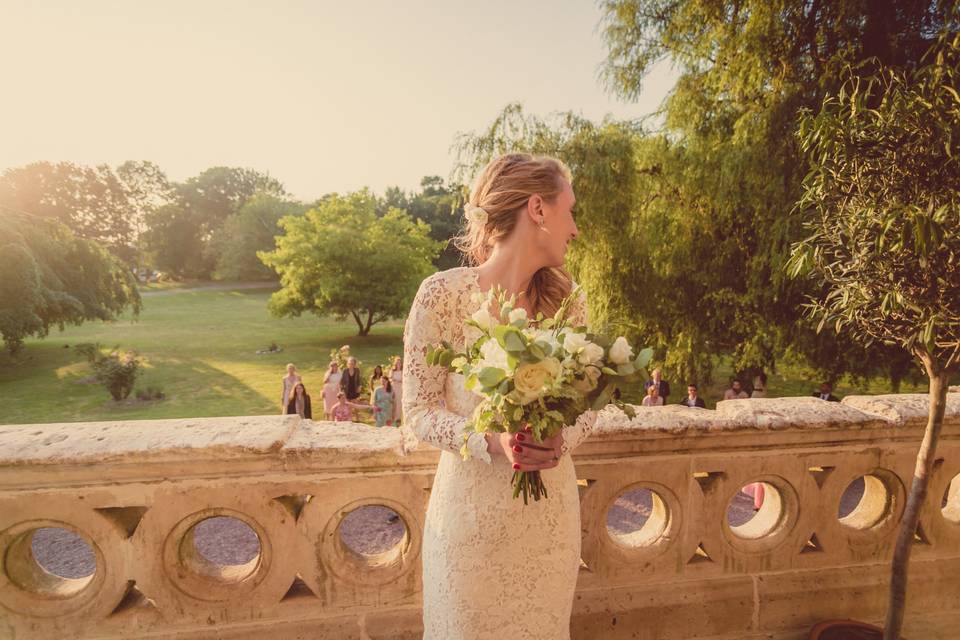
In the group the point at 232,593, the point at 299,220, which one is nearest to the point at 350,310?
the point at 299,220

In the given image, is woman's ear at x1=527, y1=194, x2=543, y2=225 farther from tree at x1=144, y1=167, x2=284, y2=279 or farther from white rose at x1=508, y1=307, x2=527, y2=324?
tree at x1=144, y1=167, x2=284, y2=279

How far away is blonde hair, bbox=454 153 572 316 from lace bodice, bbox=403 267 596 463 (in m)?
0.22

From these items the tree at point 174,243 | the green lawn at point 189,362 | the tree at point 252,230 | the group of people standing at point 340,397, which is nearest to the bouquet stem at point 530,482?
the group of people standing at point 340,397

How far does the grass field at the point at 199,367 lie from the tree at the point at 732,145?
166 centimetres

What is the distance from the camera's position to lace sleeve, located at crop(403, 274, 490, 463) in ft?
6.07

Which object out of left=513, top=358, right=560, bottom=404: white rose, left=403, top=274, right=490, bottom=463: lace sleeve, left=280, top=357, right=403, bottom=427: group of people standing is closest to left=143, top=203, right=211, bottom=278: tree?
left=280, top=357, right=403, bottom=427: group of people standing

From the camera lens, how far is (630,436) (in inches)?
99.5

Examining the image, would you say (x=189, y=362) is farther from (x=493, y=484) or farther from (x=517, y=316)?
(x=517, y=316)

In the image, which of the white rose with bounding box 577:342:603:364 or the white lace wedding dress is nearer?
the white rose with bounding box 577:342:603:364

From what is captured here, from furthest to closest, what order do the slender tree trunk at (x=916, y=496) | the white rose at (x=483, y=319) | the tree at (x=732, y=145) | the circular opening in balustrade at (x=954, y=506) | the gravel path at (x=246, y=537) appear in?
the tree at (x=732, y=145), the gravel path at (x=246, y=537), the circular opening in balustrade at (x=954, y=506), the slender tree trunk at (x=916, y=496), the white rose at (x=483, y=319)

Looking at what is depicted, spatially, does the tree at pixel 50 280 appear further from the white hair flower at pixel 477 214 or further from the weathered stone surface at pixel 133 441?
the white hair flower at pixel 477 214

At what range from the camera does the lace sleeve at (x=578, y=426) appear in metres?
1.85

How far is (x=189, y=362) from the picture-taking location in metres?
23.7

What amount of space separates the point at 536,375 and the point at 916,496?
7.90 feet
